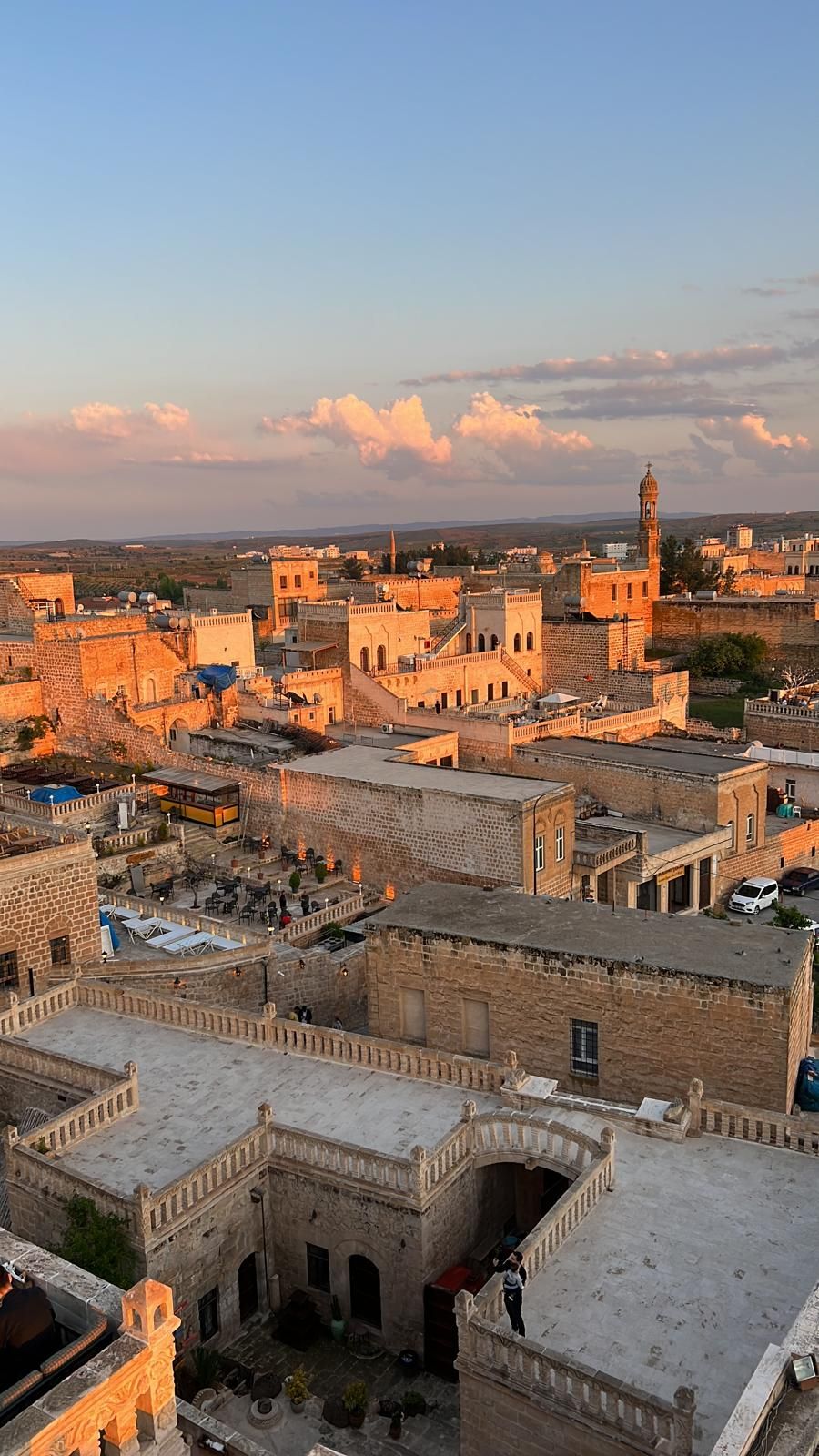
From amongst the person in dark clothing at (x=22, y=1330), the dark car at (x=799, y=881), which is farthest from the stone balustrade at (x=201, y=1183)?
the dark car at (x=799, y=881)

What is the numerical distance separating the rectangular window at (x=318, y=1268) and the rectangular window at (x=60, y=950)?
8.15m

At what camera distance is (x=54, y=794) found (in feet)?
92.6

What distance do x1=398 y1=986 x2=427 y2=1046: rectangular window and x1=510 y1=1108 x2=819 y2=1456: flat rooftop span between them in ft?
15.7

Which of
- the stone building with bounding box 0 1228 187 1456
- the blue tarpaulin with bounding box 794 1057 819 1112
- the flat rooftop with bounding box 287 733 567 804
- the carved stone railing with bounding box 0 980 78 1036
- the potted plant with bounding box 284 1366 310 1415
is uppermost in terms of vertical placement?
the stone building with bounding box 0 1228 187 1456

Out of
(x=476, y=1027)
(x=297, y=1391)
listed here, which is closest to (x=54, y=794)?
(x=476, y=1027)

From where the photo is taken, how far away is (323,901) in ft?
83.3

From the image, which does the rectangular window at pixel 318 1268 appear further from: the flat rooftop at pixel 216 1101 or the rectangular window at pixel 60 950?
the rectangular window at pixel 60 950

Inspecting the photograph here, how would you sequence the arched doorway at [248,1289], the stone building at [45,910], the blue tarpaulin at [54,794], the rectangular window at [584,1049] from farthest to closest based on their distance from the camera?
the blue tarpaulin at [54,794], the stone building at [45,910], the rectangular window at [584,1049], the arched doorway at [248,1289]

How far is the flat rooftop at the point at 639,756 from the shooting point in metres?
30.5

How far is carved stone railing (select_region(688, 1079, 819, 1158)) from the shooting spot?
12.6 m

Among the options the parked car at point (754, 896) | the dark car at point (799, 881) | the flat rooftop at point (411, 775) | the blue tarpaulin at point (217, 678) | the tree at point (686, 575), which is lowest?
the dark car at point (799, 881)

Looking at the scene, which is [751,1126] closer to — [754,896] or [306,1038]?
[306,1038]

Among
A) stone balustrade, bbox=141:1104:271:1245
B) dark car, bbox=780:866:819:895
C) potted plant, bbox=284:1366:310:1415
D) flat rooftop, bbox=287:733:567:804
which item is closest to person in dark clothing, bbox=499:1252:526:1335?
potted plant, bbox=284:1366:310:1415

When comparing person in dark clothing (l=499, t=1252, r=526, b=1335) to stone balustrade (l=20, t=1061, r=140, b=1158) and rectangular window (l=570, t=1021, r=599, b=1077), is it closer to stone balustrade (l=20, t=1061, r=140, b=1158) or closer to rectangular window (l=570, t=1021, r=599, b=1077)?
stone balustrade (l=20, t=1061, r=140, b=1158)
